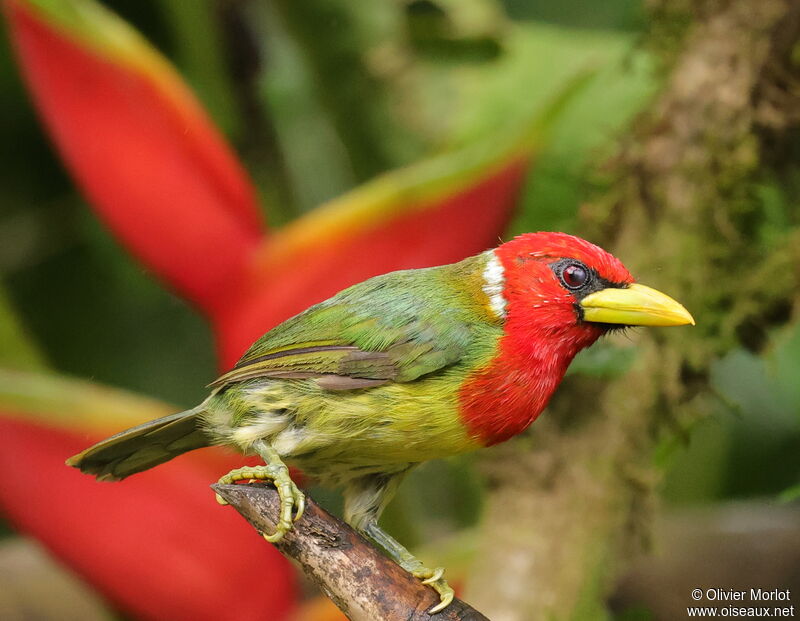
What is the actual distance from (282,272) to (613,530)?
722 mm

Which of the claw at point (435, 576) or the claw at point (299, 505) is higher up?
the claw at point (299, 505)

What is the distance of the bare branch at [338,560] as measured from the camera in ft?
3.18

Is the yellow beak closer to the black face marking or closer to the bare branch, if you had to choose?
the black face marking

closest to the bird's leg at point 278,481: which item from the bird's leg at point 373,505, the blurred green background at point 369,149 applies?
the bird's leg at point 373,505

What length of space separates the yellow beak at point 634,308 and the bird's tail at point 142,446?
428mm

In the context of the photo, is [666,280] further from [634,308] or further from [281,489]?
[281,489]

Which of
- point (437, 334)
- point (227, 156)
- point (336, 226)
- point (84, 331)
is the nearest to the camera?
point (437, 334)

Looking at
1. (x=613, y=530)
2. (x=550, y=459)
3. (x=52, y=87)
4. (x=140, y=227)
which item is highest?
(x=52, y=87)

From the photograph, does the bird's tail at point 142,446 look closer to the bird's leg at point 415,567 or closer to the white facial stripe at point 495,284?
the bird's leg at point 415,567

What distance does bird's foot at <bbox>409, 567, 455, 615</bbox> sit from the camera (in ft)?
3.39

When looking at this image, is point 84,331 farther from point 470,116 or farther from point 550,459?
point 550,459

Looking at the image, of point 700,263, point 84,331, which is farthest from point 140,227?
point 84,331

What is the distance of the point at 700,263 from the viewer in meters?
1.63

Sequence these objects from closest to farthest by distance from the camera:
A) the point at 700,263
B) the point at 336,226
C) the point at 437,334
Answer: the point at 437,334 < the point at 336,226 < the point at 700,263
